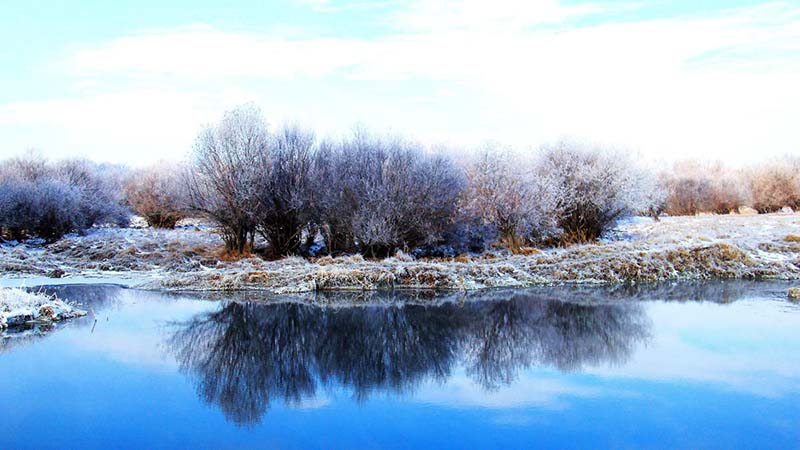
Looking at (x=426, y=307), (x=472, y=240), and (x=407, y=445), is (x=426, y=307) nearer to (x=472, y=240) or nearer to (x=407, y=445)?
(x=407, y=445)

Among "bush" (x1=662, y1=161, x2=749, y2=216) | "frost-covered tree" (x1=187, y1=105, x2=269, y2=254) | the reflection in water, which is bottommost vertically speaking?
"bush" (x1=662, y1=161, x2=749, y2=216)

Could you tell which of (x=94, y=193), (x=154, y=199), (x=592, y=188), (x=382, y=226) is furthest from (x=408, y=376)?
(x=154, y=199)

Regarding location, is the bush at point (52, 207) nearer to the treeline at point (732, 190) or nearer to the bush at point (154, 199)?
the bush at point (154, 199)

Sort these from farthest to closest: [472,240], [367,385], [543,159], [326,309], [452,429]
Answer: [543,159], [472,240], [326,309], [367,385], [452,429]

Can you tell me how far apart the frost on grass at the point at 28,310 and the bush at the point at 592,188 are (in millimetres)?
19781

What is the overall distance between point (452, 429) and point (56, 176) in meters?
39.0

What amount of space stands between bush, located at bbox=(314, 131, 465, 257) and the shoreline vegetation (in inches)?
2.2

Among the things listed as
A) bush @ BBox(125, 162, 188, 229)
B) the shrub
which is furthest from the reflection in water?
bush @ BBox(125, 162, 188, 229)

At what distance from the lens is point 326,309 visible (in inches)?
604

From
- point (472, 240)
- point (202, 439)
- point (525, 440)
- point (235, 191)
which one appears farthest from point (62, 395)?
point (472, 240)

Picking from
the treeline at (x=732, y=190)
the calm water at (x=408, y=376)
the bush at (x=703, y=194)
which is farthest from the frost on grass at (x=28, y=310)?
the bush at (x=703, y=194)

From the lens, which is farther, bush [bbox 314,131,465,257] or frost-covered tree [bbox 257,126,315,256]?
frost-covered tree [bbox 257,126,315,256]

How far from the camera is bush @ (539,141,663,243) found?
95.0ft

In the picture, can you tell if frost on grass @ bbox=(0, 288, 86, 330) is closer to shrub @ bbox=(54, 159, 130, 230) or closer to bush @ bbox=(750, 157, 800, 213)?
shrub @ bbox=(54, 159, 130, 230)
